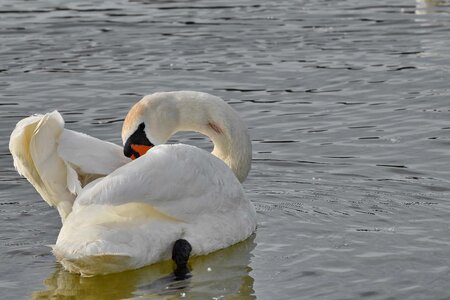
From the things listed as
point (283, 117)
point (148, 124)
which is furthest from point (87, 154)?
point (283, 117)

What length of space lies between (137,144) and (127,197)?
4.98ft

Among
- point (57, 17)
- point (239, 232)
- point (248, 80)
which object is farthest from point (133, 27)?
point (239, 232)

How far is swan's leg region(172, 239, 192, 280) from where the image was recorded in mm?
8844

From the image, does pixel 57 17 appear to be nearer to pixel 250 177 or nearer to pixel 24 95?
pixel 24 95

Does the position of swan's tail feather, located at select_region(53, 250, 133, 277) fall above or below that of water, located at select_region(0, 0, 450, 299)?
above

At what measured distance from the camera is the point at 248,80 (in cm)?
1505

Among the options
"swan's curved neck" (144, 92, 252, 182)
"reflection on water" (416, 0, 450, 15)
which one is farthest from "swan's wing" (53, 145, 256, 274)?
"reflection on water" (416, 0, 450, 15)

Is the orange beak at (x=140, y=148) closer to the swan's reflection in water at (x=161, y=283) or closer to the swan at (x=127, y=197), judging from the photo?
the swan at (x=127, y=197)

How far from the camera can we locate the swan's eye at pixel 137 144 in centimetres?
984

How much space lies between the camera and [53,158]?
356 inches

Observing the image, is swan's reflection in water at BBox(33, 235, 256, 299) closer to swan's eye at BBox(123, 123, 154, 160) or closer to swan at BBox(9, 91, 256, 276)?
swan at BBox(9, 91, 256, 276)

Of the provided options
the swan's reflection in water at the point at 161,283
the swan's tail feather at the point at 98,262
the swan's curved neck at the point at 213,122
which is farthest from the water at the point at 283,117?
the swan's curved neck at the point at 213,122

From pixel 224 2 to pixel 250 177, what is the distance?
8.22 metres

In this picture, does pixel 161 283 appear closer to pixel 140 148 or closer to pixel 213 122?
pixel 140 148
